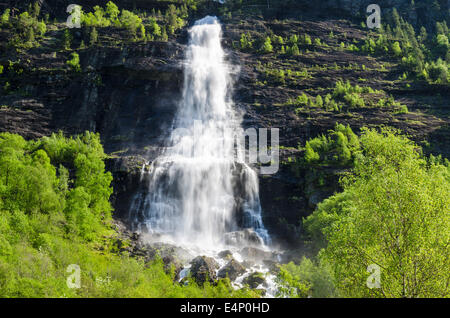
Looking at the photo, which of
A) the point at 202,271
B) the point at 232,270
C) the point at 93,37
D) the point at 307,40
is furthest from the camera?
the point at 307,40

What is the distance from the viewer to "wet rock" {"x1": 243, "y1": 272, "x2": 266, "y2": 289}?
2656 cm

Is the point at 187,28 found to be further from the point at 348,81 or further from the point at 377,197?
the point at 377,197

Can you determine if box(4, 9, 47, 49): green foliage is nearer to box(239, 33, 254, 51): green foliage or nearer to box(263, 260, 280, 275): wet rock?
box(239, 33, 254, 51): green foliage

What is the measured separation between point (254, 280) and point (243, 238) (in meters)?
9.87

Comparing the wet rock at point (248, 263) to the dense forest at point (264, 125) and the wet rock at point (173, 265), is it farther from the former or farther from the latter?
the wet rock at point (173, 265)

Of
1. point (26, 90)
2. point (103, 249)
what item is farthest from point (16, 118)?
point (103, 249)

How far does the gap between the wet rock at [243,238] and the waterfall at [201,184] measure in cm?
121

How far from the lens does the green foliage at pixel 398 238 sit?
16.2 m

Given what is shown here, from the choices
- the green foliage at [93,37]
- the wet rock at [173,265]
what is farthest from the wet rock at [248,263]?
the green foliage at [93,37]

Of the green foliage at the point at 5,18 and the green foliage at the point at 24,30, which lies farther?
the green foliage at the point at 5,18

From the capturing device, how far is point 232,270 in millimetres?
28250

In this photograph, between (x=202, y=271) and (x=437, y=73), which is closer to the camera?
(x=202, y=271)

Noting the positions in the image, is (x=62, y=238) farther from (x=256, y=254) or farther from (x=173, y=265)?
(x=256, y=254)

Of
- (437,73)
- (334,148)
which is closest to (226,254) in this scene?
(334,148)
